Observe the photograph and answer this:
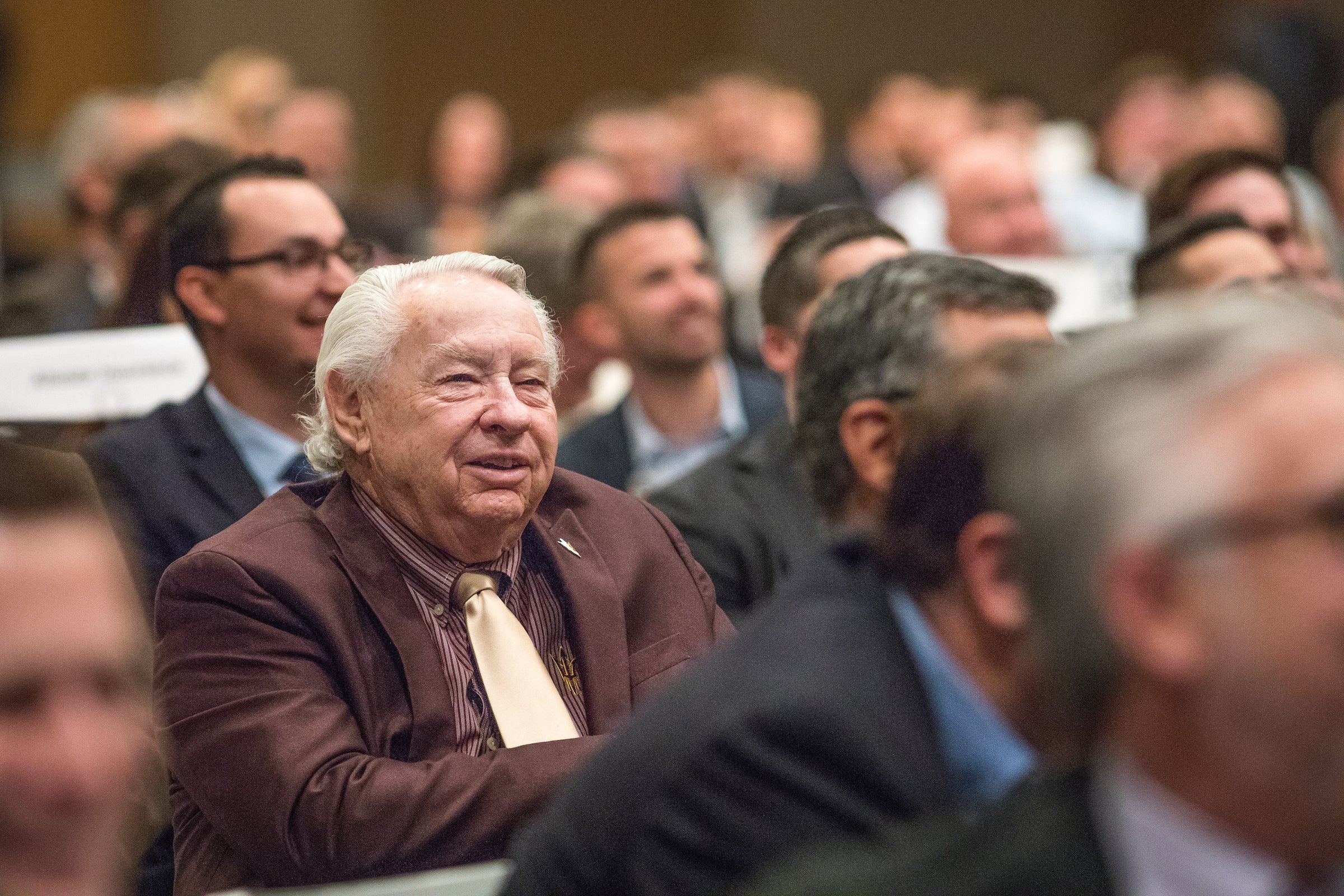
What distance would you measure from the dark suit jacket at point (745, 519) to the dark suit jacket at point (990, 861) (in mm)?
1850

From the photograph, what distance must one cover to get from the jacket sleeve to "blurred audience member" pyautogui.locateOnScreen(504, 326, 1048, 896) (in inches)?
20.7

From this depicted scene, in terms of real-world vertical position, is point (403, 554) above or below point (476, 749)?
above

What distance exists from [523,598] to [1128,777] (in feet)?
4.41

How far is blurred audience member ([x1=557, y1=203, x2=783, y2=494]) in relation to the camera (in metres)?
4.79

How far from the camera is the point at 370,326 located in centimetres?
249

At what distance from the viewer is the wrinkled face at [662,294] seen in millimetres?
4879

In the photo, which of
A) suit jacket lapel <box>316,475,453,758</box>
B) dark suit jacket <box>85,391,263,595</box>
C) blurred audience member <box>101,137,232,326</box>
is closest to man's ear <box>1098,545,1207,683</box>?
suit jacket lapel <box>316,475,453,758</box>

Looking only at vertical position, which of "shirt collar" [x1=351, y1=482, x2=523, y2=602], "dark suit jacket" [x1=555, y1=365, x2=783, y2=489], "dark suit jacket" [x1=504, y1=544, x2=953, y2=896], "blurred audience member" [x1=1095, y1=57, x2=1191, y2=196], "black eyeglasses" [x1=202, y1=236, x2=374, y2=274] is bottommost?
"blurred audience member" [x1=1095, y1=57, x2=1191, y2=196]

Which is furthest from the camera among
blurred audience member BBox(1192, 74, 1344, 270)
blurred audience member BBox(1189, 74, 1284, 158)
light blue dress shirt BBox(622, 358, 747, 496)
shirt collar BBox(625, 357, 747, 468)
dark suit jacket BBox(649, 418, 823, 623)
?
blurred audience member BBox(1189, 74, 1284, 158)

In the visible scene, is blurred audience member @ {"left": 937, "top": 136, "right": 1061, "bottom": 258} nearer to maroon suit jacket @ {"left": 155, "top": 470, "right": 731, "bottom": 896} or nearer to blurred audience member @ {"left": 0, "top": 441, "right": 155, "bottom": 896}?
maroon suit jacket @ {"left": 155, "top": 470, "right": 731, "bottom": 896}

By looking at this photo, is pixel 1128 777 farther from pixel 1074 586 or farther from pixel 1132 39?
pixel 1132 39

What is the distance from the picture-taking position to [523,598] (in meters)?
2.44

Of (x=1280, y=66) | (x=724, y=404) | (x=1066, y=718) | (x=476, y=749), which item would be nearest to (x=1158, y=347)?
(x=1066, y=718)

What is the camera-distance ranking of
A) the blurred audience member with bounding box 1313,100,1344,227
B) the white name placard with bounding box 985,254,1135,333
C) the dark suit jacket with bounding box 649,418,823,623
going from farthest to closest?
the blurred audience member with bounding box 1313,100,1344,227
the white name placard with bounding box 985,254,1135,333
the dark suit jacket with bounding box 649,418,823,623
